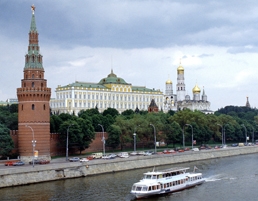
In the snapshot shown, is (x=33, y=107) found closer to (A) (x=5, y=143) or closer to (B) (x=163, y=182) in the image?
(A) (x=5, y=143)

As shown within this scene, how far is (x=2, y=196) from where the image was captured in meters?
59.1

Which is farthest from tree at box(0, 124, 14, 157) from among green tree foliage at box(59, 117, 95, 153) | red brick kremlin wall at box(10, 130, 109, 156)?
green tree foliage at box(59, 117, 95, 153)

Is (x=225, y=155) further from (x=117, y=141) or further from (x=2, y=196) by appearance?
(x=2, y=196)

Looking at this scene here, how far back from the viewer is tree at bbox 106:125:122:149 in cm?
10700

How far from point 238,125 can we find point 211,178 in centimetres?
7783

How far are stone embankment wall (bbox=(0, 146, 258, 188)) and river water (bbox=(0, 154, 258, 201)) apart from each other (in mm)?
1386

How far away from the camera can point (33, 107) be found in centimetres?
8425

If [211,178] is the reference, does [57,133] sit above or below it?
above

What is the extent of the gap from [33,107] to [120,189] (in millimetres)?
27928

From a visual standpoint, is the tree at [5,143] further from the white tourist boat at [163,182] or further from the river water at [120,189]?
the white tourist boat at [163,182]

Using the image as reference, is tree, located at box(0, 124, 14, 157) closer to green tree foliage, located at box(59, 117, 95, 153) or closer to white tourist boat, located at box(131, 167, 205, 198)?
green tree foliage, located at box(59, 117, 95, 153)

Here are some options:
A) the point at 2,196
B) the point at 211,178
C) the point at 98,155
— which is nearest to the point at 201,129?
the point at 98,155

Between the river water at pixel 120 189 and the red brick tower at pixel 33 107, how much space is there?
47.8 feet

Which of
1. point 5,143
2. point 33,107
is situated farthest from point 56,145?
point 5,143
